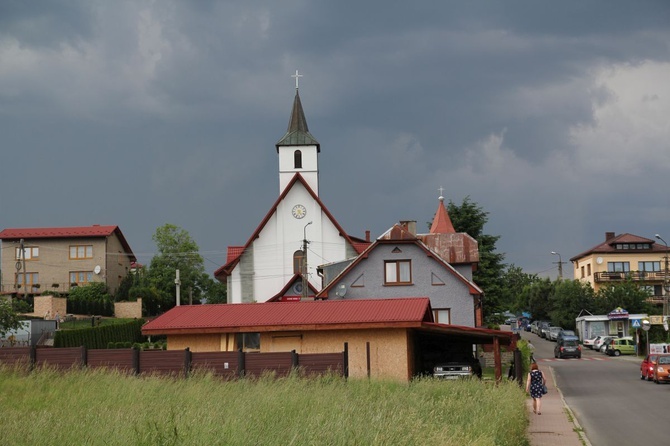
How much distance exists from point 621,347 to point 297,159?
1145 inches

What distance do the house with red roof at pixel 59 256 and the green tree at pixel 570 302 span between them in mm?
44892

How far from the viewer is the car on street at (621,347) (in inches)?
2640

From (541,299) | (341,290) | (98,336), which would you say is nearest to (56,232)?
(98,336)

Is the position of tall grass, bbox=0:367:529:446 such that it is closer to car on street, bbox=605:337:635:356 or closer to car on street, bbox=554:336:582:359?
car on street, bbox=554:336:582:359

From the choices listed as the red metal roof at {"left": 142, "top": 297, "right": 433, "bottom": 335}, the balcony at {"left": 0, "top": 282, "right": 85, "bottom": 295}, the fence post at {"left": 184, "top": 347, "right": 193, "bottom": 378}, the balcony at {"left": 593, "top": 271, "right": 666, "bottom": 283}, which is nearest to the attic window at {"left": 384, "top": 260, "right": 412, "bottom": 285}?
the red metal roof at {"left": 142, "top": 297, "right": 433, "bottom": 335}

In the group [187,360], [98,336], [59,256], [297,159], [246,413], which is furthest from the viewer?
[59,256]

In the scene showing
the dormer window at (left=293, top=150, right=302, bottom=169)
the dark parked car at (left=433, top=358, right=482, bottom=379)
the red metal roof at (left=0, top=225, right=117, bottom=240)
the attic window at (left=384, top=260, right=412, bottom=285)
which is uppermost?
the dormer window at (left=293, top=150, right=302, bottom=169)

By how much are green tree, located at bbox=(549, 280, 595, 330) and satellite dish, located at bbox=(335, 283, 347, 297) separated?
48431mm

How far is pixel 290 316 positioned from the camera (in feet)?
104

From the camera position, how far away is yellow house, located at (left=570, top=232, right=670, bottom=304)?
3917 inches

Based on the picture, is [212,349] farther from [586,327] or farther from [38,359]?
[586,327]

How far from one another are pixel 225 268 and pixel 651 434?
48.2 m

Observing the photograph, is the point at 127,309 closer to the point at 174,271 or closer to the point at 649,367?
the point at 174,271

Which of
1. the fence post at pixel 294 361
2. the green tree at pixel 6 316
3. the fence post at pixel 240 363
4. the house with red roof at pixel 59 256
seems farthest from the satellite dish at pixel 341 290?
the house with red roof at pixel 59 256
